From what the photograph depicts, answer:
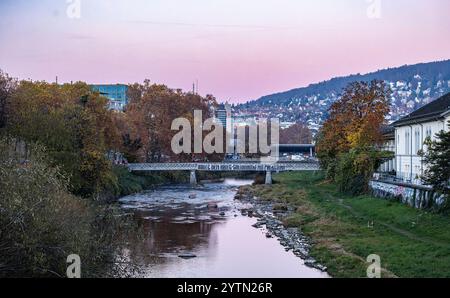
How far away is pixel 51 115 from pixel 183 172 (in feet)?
132

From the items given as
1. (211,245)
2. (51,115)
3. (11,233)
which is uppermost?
(51,115)

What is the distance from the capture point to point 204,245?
31.6 m

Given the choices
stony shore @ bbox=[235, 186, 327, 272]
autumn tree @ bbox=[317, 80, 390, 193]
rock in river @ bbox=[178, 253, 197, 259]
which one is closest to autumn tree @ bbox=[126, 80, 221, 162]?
stony shore @ bbox=[235, 186, 327, 272]

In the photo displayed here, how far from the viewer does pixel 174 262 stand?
26.9 m

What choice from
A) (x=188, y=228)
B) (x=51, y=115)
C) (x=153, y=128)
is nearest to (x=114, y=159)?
(x=153, y=128)

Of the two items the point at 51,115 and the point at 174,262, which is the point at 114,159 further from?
the point at 174,262

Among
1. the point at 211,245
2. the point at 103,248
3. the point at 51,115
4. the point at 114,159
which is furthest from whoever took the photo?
the point at 114,159

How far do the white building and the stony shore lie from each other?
7.29 m

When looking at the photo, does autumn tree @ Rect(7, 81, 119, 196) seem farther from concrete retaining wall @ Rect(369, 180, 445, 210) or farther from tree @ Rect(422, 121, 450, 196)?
tree @ Rect(422, 121, 450, 196)

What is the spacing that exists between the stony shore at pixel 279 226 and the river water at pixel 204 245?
0.43m

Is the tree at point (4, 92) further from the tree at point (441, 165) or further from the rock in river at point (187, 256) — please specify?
the tree at point (441, 165)

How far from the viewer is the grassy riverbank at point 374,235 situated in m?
22.5

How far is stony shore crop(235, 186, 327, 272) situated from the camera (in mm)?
28756
